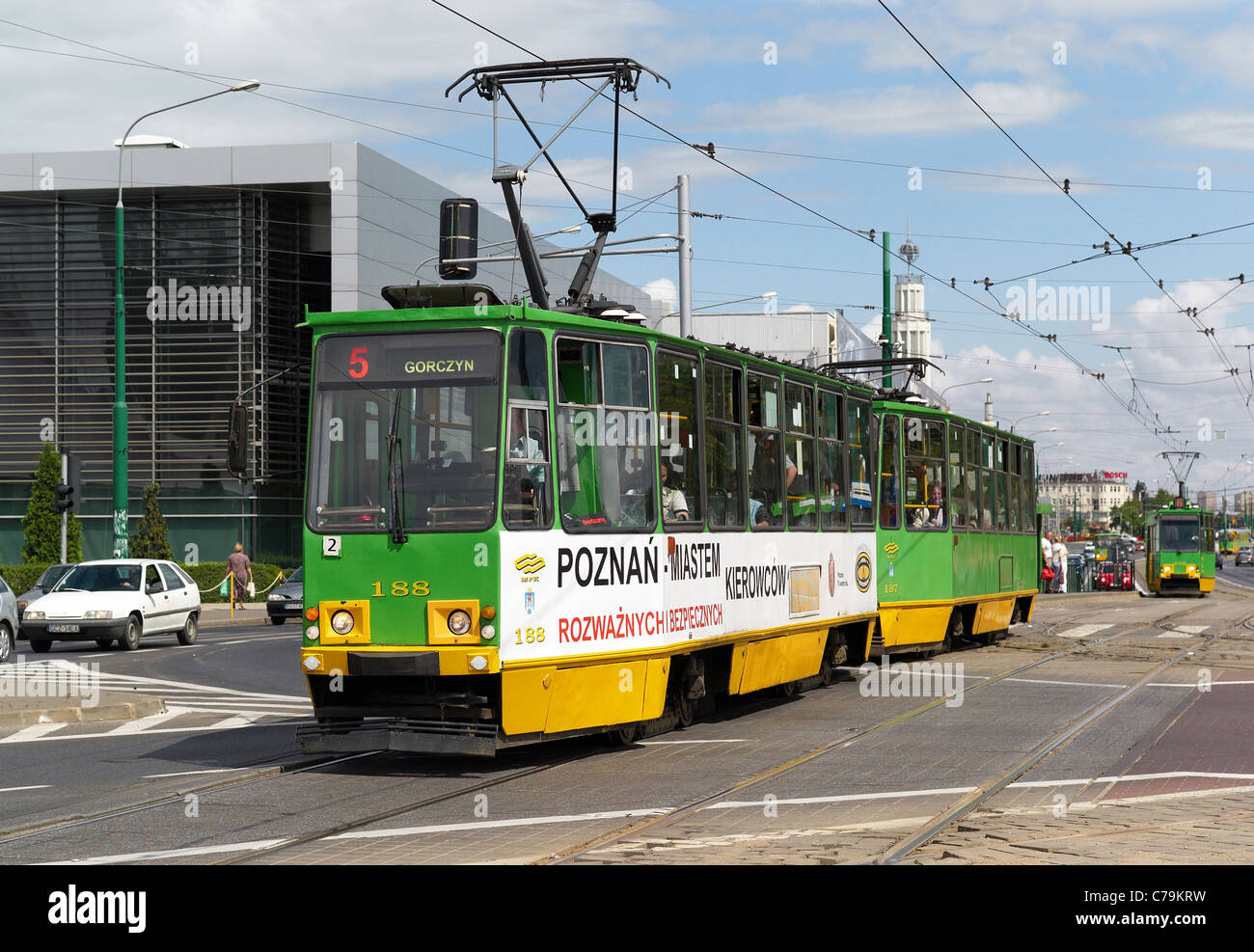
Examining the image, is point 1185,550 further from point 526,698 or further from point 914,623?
point 526,698

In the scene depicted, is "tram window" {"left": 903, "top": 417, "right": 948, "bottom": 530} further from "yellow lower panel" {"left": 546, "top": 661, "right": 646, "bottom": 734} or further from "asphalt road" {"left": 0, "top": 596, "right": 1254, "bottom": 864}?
"yellow lower panel" {"left": 546, "top": 661, "right": 646, "bottom": 734}

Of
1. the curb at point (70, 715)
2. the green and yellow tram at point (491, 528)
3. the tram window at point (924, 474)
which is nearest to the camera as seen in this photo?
the green and yellow tram at point (491, 528)

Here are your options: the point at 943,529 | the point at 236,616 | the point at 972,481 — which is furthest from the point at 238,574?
the point at 943,529

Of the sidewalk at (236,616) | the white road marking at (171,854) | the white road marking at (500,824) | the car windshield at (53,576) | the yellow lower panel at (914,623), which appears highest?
the car windshield at (53,576)

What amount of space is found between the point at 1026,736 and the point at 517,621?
479cm

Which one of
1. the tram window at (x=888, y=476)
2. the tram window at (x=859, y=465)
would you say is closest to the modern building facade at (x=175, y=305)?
the tram window at (x=888, y=476)

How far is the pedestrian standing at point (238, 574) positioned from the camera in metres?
39.8

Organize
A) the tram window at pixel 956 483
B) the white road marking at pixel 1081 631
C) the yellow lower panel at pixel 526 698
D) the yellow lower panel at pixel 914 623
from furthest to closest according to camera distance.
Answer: the white road marking at pixel 1081 631 → the tram window at pixel 956 483 → the yellow lower panel at pixel 914 623 → the yellow lower panel at pixel 526 698

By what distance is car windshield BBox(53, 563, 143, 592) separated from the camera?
89.4ft

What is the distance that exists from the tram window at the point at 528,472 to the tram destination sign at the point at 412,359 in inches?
15.2

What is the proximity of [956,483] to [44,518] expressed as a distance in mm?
26049

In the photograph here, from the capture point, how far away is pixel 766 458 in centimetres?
1498

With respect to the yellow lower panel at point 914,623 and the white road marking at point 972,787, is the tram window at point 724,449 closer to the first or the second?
the white road marking at point 972,787

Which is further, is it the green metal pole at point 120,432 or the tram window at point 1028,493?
the green metal pole at point 120,432
